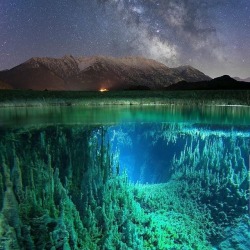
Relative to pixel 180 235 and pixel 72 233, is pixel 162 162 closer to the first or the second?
pixel 180 235

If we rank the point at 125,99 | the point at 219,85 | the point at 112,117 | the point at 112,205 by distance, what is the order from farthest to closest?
the point at 219,85 < the point at 125,99 < the point at 112,117 < the point at 112,205

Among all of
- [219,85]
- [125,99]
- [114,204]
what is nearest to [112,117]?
[114,204]

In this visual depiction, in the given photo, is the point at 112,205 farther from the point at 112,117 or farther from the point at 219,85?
the point at 219,85

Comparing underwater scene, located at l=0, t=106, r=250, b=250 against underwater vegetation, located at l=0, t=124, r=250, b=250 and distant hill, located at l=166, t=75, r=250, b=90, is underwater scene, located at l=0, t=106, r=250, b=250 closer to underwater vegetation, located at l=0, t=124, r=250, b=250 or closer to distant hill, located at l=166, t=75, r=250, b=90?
underwater vegetation, located at l=0, t=124, r=250, b=250

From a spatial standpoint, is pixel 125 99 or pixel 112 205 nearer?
pixel 112 205

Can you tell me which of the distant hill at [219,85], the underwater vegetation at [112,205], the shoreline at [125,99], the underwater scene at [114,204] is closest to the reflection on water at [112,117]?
the underwater scene at [114,204]

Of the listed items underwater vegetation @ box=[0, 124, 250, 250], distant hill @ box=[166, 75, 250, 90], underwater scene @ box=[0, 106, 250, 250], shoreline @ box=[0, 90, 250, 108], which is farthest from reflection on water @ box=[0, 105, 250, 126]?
distant hill @ box=[166, 75, 250, 90]

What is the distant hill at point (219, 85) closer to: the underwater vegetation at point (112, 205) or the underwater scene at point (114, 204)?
the underwater scene at point (114, 204)

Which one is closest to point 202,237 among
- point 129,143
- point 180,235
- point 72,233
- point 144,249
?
point 180,235

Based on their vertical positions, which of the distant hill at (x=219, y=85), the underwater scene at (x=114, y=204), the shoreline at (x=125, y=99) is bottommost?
the underwater scene at (x=114, y=204)
